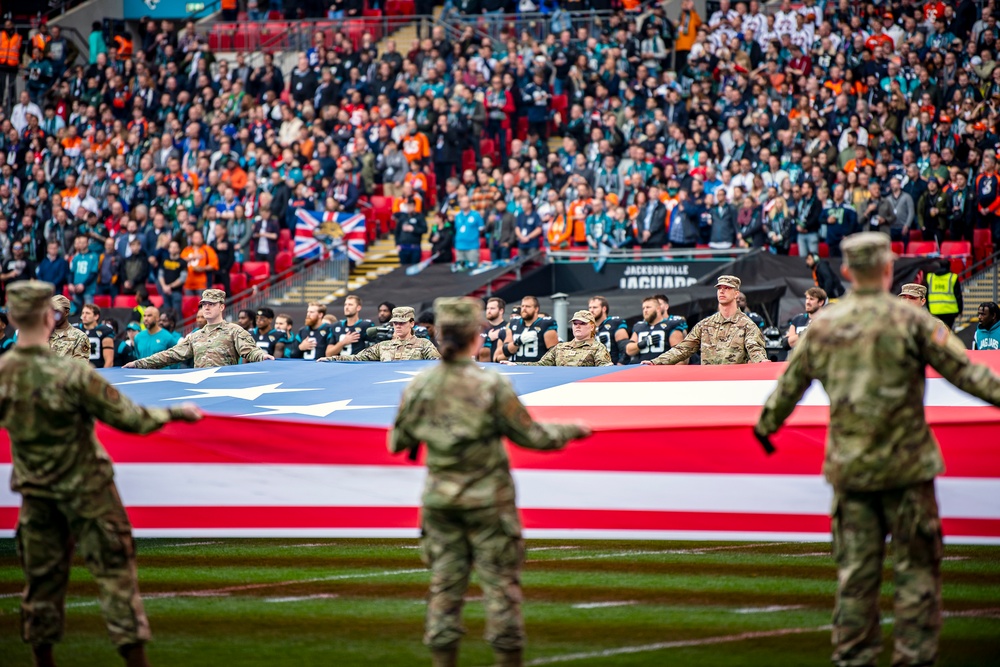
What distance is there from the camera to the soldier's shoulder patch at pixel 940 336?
5.03 metres

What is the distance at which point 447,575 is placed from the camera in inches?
207

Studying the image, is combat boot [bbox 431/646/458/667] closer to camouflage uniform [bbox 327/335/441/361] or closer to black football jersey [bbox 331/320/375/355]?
camouflage uniform [bbox 327/335/441/361]

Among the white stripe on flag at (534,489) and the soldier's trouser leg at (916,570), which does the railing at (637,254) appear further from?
the soldier's trouser leg at (916,570)

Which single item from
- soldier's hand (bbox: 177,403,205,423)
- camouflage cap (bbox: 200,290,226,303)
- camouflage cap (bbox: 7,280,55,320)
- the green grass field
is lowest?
the green grass field

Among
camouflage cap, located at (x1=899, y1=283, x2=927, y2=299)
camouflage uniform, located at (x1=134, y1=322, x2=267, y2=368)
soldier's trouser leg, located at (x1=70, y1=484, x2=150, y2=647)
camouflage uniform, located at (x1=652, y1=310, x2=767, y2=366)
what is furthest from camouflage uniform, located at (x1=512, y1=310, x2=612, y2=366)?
soldier's trouser leg, located at (x1=70, y1=484, x2=150, y2=647)

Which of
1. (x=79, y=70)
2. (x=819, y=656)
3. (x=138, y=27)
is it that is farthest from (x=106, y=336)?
(x=138, y=27)

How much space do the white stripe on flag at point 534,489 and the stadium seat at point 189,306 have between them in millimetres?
13099

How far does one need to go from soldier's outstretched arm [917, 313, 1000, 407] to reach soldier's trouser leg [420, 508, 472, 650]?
6.53ft

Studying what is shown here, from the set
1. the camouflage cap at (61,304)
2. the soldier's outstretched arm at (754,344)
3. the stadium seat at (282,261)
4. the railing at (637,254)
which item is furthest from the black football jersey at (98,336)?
the soldier's outstretched arm at (754,344)

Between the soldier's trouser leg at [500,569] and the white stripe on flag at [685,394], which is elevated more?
the white stripe on flag at [685,394]

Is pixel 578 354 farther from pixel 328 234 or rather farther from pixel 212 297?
pixel 328 234

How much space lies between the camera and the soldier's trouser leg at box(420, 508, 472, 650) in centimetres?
525

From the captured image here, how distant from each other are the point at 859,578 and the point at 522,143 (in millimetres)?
17922

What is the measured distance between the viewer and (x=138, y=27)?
96.1 feet
